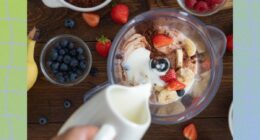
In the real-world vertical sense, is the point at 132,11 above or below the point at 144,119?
above

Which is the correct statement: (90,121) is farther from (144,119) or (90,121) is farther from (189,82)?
(189,82)

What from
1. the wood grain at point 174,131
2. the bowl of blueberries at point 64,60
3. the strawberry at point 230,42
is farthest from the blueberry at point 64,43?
the strawberry at point 230,42

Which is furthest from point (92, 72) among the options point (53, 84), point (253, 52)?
point (253, 52)

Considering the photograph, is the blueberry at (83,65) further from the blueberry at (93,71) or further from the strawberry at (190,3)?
the strawberry at (190,3)

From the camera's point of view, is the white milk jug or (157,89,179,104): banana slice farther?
(157,89,179,104): banana slice

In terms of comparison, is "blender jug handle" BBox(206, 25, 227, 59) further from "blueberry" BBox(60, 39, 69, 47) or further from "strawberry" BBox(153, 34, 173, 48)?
"blueberry" BBox(60, 39, 69, 47)

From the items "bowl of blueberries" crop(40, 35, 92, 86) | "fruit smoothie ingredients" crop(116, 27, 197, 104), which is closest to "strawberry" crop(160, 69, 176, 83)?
"fruit smoothie ingredients" crop(116, 27, 197, 104)

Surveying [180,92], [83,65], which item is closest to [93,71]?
[83,65]
